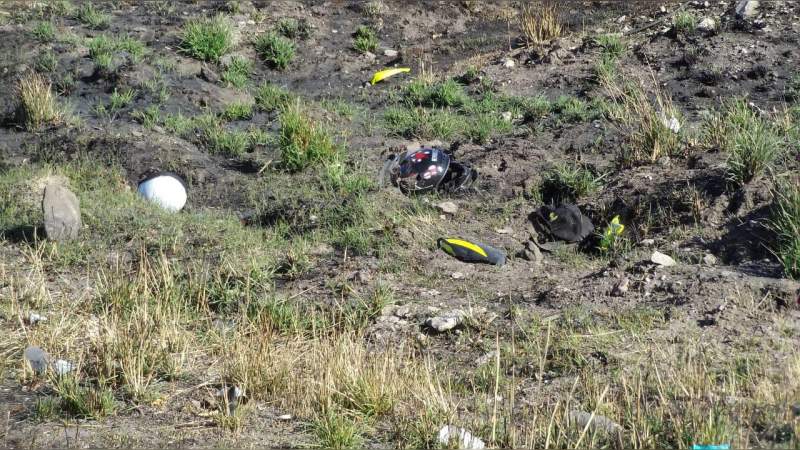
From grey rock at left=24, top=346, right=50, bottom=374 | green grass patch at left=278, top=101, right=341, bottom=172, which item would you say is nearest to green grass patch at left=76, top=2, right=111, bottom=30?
green grass patch at left=278, top=101, right=341, bottom=172

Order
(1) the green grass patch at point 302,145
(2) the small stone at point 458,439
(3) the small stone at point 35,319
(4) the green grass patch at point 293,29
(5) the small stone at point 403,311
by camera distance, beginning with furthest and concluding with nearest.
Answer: (4) the green grass patch at point 293,29, (1) the green grass patch at point 302,145, (5) the small stone at point 403,311, (3) the small stone at point 35,319, (2) the small stone at point 458,439

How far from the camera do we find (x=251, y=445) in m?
4.20

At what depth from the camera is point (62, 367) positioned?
15.7 ft

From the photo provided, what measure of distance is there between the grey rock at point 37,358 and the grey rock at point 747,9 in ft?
25.6

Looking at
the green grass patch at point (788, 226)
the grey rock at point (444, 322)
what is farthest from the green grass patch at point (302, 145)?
the green grass patch at point (788, 226)

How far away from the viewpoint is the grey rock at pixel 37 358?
4.95 metres

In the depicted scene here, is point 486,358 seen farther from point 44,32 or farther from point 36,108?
point 44,32

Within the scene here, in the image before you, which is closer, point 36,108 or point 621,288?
point 621,288

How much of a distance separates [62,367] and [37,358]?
12.4 inches

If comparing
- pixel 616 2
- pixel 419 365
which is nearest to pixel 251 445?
pixel 419 365

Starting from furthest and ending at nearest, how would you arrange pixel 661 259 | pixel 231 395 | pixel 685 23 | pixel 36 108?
pixel 685 23
pixel 36 108
pixel 661 259
pixel 231 395

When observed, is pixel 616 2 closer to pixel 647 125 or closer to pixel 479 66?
pixel 479 66

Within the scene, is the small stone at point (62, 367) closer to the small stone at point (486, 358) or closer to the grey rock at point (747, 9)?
the small stone at point (486, 358)

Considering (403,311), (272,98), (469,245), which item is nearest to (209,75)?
(272,98)
